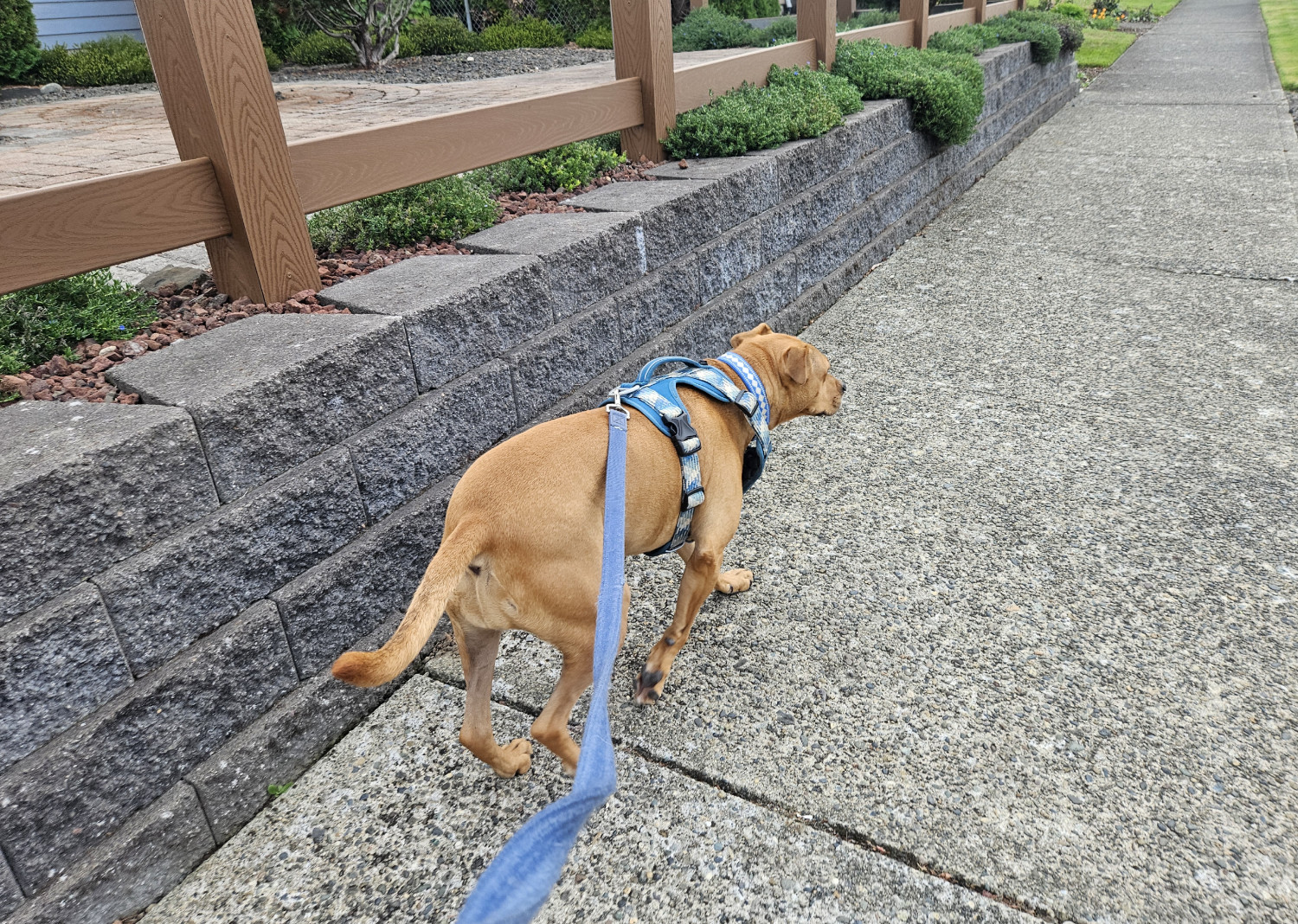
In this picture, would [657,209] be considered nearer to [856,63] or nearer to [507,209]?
[507,209]

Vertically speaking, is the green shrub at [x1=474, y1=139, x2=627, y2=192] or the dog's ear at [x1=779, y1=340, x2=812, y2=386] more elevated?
the green shrub at [x1=474, y1=139, x2=627, y2=192]

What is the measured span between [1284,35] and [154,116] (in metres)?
23.9

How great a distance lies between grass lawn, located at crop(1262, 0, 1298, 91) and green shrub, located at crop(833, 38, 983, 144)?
9.10 m

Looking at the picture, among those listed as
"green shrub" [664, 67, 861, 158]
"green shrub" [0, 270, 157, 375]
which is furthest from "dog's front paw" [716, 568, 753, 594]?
"green shrub" [664, 67, 861, 158]

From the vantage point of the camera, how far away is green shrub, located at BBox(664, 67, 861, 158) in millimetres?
4867

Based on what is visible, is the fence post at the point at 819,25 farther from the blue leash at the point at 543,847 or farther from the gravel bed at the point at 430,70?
the blue leash at the point at 543,847

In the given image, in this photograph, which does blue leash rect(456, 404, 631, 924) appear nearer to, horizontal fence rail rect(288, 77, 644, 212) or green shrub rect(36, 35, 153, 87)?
horizontal fence rail rect(288, 77, 644, 212)

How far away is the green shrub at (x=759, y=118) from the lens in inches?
192

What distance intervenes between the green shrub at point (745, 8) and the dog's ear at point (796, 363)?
14.0 metres

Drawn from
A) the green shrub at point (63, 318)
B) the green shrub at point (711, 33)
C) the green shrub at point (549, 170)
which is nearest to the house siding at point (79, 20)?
the green shrub at point (711, 33)

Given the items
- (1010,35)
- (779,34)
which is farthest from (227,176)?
(1010,35)

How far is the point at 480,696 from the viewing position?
2.21 meters

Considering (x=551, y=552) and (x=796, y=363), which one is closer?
(x=551, y=552)

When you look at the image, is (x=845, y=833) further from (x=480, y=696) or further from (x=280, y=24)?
(x=280, y=24)
